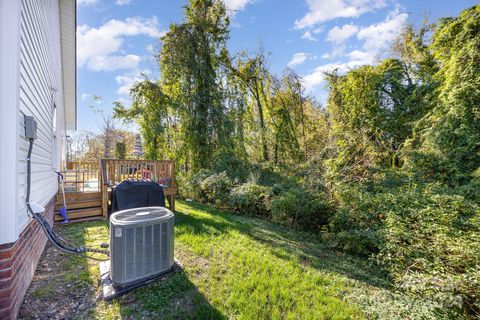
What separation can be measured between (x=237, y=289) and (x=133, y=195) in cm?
338

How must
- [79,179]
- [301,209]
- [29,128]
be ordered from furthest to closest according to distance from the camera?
[79,179] → [301,209] → [29,128]

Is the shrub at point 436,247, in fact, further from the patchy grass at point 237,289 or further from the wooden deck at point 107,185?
the wooden deck at point 107,185

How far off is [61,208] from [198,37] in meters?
8.63

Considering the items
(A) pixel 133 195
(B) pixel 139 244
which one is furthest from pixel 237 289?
(A) pixel 133 195

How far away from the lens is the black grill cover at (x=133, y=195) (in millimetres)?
4969

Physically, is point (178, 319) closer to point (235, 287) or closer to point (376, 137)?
point (235, 287)

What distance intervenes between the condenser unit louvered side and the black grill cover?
2356 mm

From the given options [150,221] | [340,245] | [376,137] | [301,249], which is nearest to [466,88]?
[376,137]

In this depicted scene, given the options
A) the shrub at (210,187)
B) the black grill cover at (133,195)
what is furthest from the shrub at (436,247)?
the shrub at (210,187)

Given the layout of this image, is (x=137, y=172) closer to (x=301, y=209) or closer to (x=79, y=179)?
(x=79, y=179)

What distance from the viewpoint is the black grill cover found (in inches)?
196

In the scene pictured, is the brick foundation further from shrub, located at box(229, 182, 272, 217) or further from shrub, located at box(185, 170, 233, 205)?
shrub, located at box(185, 170, 233, 205)

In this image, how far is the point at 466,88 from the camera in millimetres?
5211

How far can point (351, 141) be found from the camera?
696cm
